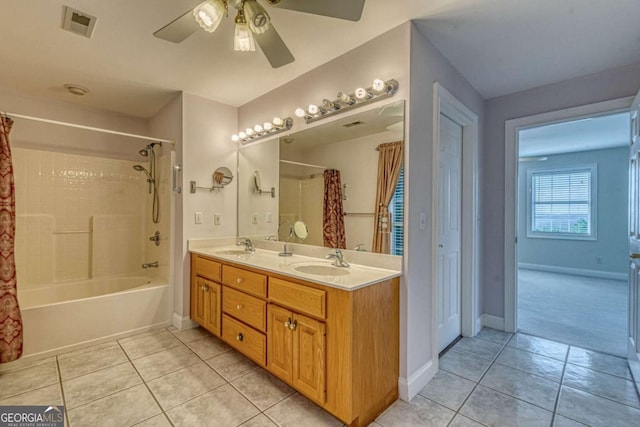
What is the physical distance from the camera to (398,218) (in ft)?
6.25

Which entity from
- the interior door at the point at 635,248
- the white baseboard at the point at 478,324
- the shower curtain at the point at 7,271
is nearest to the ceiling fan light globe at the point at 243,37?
the shower curtain at the point at 7,271

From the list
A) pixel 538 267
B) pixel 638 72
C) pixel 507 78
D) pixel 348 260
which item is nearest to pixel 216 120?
pixel 348 260

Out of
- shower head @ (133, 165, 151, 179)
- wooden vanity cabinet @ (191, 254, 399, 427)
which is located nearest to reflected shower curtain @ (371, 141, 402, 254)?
wooden vanity cabinet @ (191, 254, 399, 427)

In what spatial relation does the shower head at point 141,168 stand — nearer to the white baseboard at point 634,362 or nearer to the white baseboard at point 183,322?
the white baseboard at point 183,322

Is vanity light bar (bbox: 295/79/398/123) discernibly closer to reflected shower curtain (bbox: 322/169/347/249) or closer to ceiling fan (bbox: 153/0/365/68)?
reflected shower curtain (bbox: 322/169/347/249)

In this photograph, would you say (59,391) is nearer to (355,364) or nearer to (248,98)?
(355,364)

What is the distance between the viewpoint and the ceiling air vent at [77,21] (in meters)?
1.77

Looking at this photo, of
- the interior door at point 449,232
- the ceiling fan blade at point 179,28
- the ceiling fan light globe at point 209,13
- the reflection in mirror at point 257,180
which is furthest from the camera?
the reflection in mirror at point 257,180

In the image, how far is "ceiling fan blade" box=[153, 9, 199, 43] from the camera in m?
1.40

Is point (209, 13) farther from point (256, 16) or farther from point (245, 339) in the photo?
point (245, 339)

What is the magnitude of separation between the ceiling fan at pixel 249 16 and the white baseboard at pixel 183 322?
2492 millimetres

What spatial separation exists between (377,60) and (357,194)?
0.94m

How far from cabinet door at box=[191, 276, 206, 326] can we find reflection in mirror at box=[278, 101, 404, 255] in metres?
0.88

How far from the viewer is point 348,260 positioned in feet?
7.18
